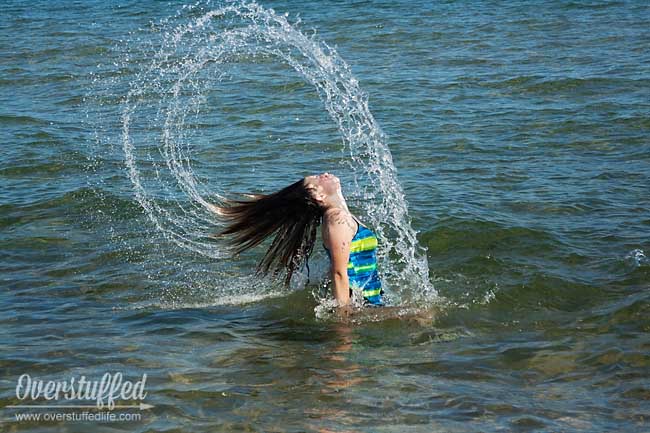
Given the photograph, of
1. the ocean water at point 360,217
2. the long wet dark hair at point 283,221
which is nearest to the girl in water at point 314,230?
the long wet dark hair at point 283,221

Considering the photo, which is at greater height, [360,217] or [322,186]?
[322,186]

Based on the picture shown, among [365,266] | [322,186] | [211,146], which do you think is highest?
[322,186]

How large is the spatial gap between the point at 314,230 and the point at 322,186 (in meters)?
0.55

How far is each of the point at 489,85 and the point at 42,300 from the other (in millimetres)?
9187

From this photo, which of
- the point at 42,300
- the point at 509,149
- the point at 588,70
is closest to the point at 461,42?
the point at 588,70

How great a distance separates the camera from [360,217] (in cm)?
1047

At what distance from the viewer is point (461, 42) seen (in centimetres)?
1869

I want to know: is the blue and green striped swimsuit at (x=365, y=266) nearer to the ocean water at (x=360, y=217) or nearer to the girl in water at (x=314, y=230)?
the girl in water at (x=314, y=230)

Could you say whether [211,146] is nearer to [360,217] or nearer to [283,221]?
[360,217]

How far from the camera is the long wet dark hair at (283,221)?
290 inches

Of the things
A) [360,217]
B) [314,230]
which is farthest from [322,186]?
[360,217]

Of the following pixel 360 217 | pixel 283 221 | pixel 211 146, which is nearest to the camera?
pixel 283 221

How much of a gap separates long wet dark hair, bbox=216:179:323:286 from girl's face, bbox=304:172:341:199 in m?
0.05

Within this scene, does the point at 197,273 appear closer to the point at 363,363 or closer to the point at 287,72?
the point at 363,363
